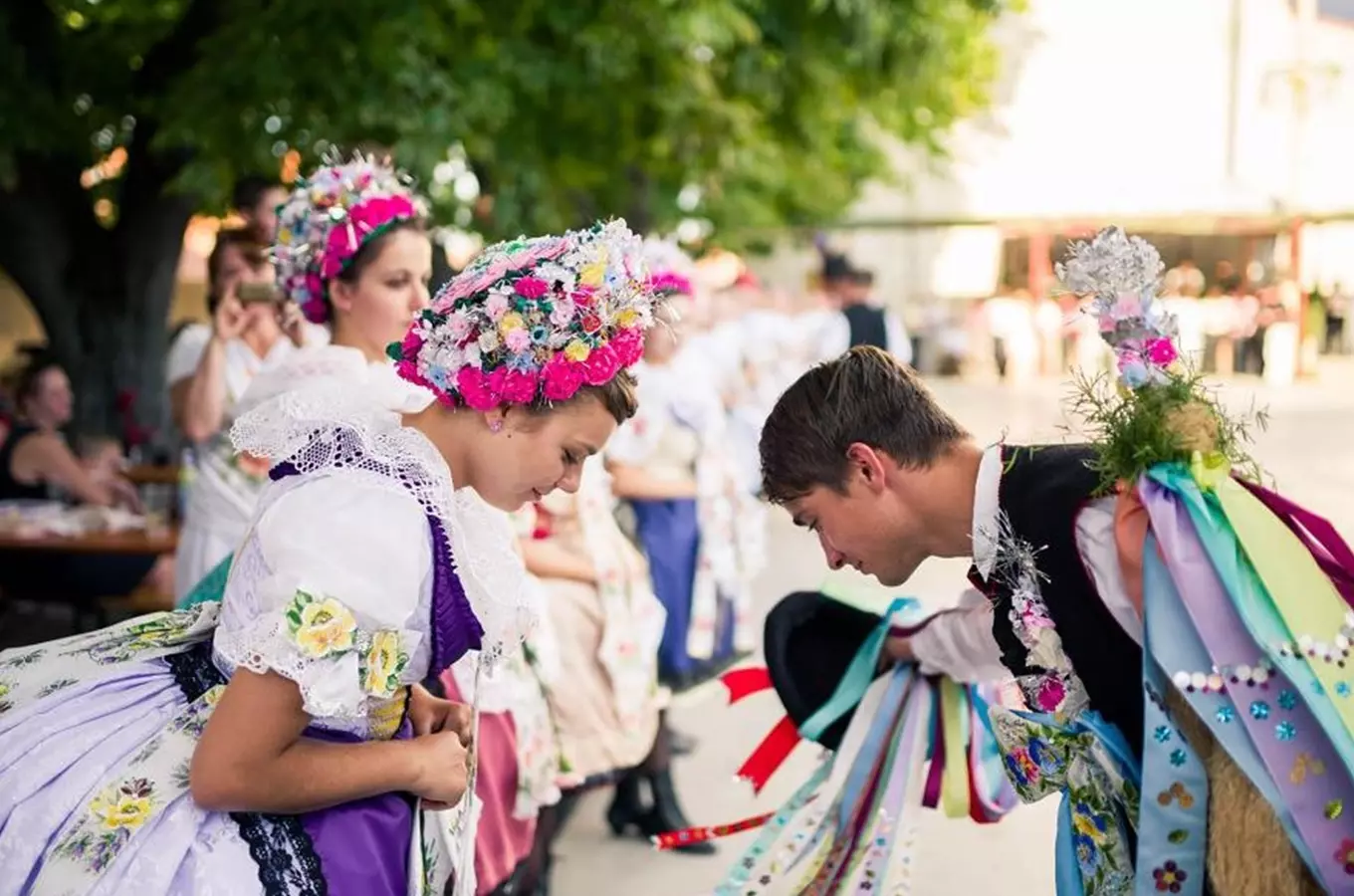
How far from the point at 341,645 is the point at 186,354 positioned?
326 cm

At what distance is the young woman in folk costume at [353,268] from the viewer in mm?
3186

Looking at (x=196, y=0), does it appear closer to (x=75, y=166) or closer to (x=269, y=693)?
(x=75, y=166)

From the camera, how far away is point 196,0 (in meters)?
7.01

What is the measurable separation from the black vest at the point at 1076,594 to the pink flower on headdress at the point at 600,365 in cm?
59

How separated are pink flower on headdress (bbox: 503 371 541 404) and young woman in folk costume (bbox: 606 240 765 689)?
334cm

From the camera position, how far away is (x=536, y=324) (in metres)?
2.07

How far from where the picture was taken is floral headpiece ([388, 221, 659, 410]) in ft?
6.79

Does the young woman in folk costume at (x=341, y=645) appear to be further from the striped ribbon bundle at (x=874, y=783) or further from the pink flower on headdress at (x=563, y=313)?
the striped ribbon bundle at (x=874, y=783)

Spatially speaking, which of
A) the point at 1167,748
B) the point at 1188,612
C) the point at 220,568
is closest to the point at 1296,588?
the point at 1188,612

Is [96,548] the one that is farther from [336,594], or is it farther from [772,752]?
[336,594]

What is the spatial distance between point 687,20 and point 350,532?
552cm

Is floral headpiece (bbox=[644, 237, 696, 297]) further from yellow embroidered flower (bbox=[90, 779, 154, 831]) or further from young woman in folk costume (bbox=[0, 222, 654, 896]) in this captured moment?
yellow embroidered flower (bbox=[90, 779, 154, 831])

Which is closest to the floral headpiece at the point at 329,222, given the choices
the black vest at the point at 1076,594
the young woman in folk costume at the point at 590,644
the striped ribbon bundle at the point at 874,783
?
the young woman in folk costume at the point at 590,644

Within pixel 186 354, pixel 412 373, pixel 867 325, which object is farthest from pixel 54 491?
pixel 867 325
